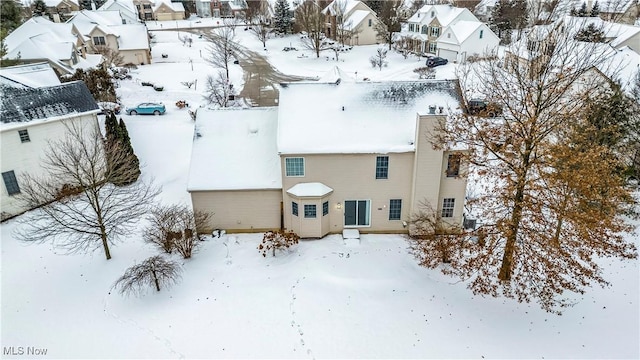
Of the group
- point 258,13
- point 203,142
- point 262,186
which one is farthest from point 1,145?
point 258,13

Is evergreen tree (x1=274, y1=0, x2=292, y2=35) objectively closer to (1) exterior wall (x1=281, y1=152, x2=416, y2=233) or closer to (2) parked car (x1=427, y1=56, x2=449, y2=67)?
(2) parked car (x1=427, y1=56, x2=449, y2=67)

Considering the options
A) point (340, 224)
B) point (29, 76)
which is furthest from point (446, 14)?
point (29, 76)

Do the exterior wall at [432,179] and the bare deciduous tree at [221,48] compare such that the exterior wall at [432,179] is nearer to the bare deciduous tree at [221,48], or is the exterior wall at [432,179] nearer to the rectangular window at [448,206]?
the rectangular window at [448,206]

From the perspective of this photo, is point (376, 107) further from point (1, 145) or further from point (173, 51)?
point (173, 51)

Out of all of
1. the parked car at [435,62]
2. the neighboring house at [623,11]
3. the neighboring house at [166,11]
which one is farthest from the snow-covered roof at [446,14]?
the neighboring house at [166,11]

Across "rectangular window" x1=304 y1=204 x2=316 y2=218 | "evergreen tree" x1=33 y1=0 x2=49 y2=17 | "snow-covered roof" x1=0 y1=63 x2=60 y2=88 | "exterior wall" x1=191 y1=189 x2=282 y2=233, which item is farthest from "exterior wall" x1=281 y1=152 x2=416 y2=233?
"evergreen tree" x1=33 y1=0 x2=49 y2=17

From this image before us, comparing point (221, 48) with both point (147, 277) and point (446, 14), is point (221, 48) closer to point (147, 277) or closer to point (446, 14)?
point (446, 14)
